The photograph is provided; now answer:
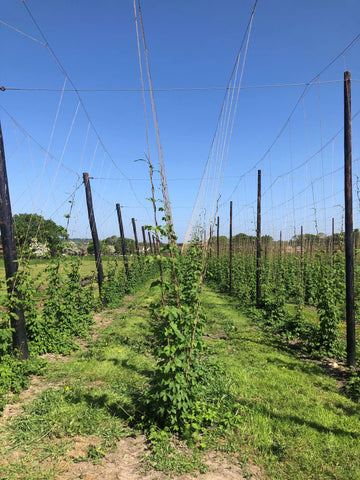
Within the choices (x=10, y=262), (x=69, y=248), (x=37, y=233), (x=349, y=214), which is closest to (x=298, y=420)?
(x=349, y=214)

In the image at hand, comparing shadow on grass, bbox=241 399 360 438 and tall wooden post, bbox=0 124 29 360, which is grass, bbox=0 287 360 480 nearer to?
shadow on grass, bbox=241 399 360 438

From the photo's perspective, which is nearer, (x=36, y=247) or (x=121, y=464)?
(x=121, y=464)

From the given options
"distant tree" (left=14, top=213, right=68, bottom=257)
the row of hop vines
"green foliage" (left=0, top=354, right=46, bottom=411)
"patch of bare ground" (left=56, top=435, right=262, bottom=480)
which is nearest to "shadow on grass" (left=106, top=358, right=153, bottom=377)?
"green foliage" (left=0, top=354, right=46, bottom=411)

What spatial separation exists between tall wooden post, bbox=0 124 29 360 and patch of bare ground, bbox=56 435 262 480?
2.38 metres

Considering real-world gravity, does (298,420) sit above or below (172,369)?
below

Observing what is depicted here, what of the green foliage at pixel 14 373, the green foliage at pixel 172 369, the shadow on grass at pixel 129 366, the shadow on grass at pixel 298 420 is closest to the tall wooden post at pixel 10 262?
the green foliage at pixel 14 373

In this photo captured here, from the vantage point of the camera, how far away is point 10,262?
4.72 meters

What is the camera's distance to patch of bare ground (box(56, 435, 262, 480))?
2.65 meters

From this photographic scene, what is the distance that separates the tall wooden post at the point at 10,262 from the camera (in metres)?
4.61

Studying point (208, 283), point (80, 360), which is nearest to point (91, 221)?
point (80, 360)

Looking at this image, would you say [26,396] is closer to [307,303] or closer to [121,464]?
[121,464]

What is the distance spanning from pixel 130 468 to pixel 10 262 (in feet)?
11.8

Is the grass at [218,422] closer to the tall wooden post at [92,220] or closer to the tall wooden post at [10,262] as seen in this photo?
the tall wooden post at [10,262]

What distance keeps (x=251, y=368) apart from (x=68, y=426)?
3.31 metres
